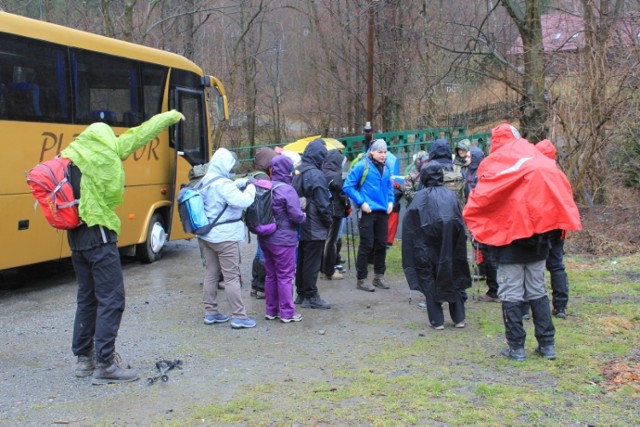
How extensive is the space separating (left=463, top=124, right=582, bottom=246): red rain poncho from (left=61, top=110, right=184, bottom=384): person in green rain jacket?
8.75 ft

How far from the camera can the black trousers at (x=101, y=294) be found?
504 centimetres

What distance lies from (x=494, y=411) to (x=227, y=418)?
182 centimetres

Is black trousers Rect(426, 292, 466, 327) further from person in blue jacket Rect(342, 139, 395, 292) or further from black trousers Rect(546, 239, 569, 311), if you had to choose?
person in blue jacket Rect(342, 139, 395, 292)

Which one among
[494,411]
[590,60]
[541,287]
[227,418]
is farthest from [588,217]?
[227,418]

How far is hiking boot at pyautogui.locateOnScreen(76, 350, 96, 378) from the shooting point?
5.34 m

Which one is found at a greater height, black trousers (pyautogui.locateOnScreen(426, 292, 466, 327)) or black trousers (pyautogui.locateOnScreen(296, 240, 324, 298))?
black trousers (pyautogui.locateOnScreen(296, 240, 324, 298))

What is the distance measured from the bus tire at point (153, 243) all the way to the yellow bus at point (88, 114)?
2cm

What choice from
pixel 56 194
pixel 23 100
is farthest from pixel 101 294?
pixel 23 100

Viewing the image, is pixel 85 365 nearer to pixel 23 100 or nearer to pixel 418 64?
pixel 23 100

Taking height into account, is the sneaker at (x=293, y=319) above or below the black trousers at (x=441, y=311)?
below

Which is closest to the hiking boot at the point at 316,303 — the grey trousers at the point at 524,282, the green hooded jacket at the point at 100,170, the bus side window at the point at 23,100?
the grey trousers at the point at 524,282

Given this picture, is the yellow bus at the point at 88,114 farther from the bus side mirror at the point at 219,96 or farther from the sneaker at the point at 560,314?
the sneaker at the point at 560,314

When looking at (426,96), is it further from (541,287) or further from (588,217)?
(541,287)

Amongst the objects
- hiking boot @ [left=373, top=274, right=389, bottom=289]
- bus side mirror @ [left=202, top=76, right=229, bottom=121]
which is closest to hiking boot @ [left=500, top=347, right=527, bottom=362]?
hiking boot @ [left=373, top=274, right=389, bottom=289]
